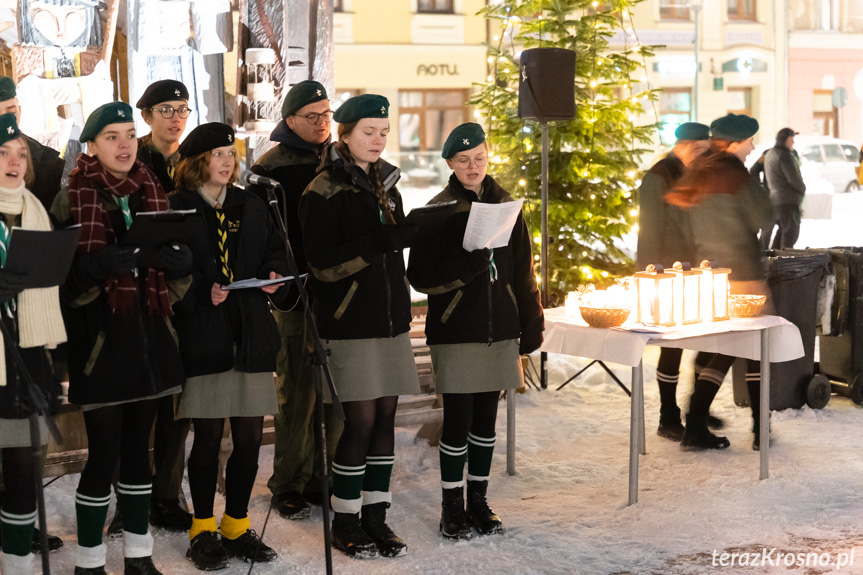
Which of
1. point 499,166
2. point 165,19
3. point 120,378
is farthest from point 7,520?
point 499,166

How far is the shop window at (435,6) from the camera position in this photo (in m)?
22.2

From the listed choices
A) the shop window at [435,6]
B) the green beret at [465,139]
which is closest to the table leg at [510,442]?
the green beret at [465,139]

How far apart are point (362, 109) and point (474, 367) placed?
3.79 feet

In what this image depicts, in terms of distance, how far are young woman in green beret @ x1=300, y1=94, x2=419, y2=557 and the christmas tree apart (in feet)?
14.7

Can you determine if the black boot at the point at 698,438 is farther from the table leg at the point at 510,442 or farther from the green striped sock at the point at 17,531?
the green striped sock at the point at 17,531

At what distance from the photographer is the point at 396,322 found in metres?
4.00

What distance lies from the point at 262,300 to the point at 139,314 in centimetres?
51

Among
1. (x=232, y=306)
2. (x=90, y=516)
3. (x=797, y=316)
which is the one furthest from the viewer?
(x=797, y=316)

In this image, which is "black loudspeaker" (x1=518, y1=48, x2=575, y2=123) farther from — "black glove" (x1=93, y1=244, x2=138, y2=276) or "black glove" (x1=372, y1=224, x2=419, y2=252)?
"black glove" (x1=93, y1=244, x2=138, y2=276)

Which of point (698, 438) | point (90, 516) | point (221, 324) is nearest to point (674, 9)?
point (698, 438)

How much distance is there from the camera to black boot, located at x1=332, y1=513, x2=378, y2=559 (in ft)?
13.2

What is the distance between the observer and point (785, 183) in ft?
39.2

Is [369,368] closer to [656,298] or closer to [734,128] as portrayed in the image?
[656,298]

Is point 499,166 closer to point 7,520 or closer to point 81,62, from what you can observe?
point 81,62
